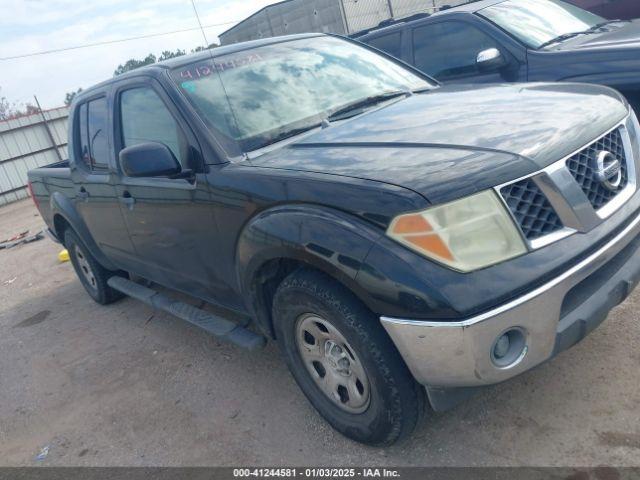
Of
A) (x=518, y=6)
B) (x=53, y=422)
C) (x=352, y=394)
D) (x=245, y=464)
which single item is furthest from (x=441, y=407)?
(x=518, y=6)

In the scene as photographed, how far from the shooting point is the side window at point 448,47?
5.57m

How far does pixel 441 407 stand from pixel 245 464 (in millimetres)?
1061

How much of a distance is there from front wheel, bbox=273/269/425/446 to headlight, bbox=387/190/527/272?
0.39 metres

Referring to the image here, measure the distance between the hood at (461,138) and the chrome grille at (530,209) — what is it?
0.05 meters

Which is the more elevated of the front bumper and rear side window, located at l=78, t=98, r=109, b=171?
rear side window, located at l=78, t=98, r=109, b=171

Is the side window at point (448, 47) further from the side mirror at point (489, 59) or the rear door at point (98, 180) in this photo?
the rear door at point (98, 180)

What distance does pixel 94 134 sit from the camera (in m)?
4.29

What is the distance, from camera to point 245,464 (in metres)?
2.74

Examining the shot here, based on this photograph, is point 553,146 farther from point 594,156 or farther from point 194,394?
point 194,394

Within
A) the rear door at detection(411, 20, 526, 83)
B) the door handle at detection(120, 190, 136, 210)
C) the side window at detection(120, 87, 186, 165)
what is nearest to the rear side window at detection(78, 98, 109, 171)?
the side window at detection(120, 87, 186, 165)

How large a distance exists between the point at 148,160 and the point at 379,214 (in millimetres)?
1399

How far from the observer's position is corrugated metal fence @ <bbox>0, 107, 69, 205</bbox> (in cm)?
A: 1695

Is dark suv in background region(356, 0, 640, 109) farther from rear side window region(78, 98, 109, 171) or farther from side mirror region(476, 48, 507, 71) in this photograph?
rear side window region(78, 98, 109, 171)

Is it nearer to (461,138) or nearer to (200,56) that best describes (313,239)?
(461,138)
